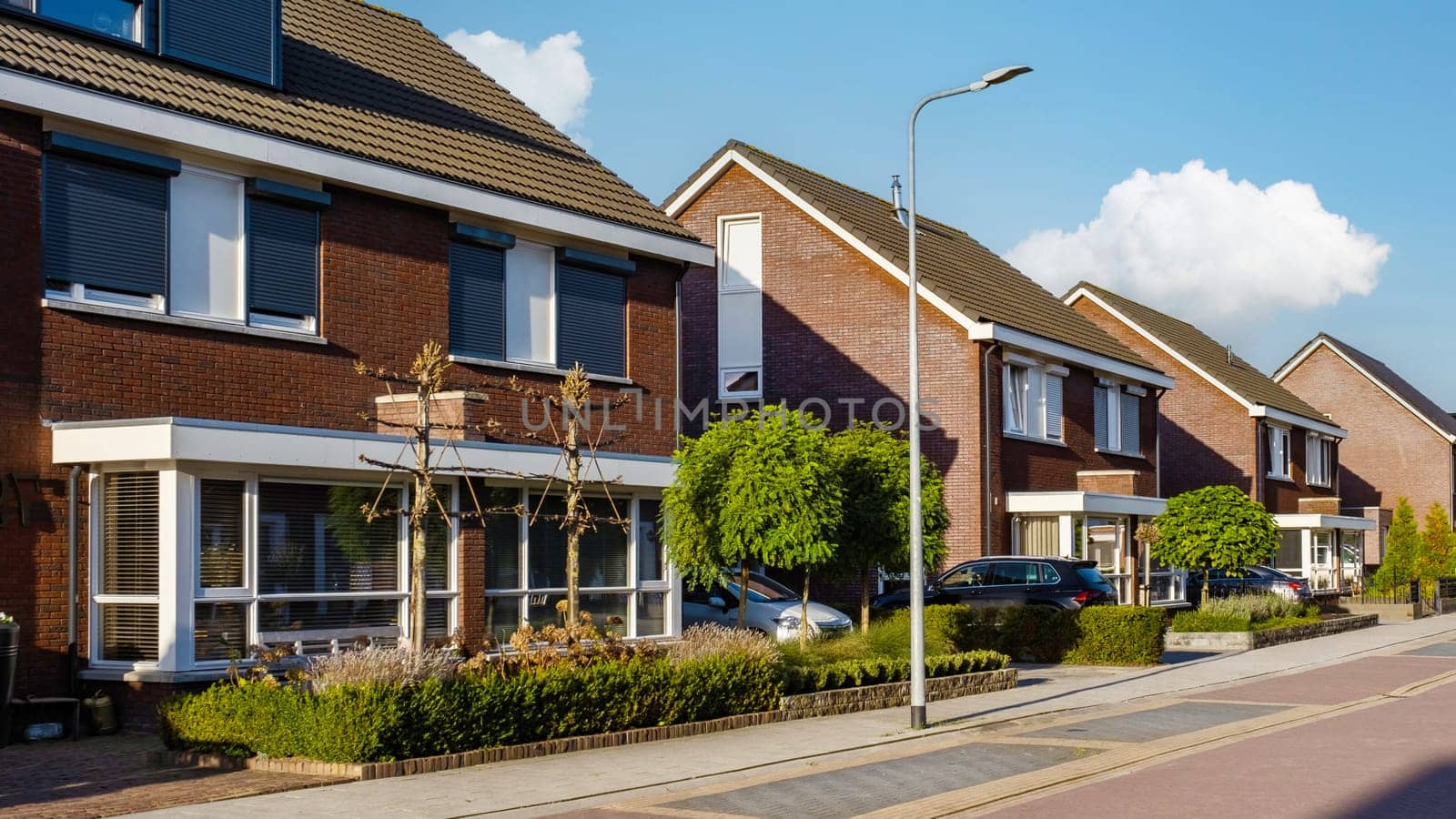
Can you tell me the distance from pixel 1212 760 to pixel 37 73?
12608 millimetres

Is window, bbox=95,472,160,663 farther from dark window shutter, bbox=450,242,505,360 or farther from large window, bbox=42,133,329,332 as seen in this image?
dark window shutter, bbox=450,242,505,360

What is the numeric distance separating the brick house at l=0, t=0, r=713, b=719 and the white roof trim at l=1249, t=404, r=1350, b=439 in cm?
2822

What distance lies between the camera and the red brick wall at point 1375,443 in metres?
60.6

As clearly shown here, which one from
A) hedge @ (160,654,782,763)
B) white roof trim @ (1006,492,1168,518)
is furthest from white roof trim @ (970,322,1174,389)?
hedge @ (160,654,782,763)

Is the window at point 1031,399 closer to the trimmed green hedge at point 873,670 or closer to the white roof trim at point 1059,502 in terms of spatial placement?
the white roof trim at point 1059,502

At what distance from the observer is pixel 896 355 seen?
3131cm

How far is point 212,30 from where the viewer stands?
17.7 m

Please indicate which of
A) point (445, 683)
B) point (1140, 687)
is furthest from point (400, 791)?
point (1140, 687)

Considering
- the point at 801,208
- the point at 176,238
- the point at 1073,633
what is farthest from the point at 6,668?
the point at 801,208

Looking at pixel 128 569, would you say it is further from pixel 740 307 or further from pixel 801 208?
pixel 801 208

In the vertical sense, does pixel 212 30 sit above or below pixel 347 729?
above

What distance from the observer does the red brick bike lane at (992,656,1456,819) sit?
36.2ft

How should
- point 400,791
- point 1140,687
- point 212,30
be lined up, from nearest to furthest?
point 400,791 → point 212,30 → point 1140,687

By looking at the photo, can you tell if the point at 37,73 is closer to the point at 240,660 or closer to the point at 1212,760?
the point at 240,660
